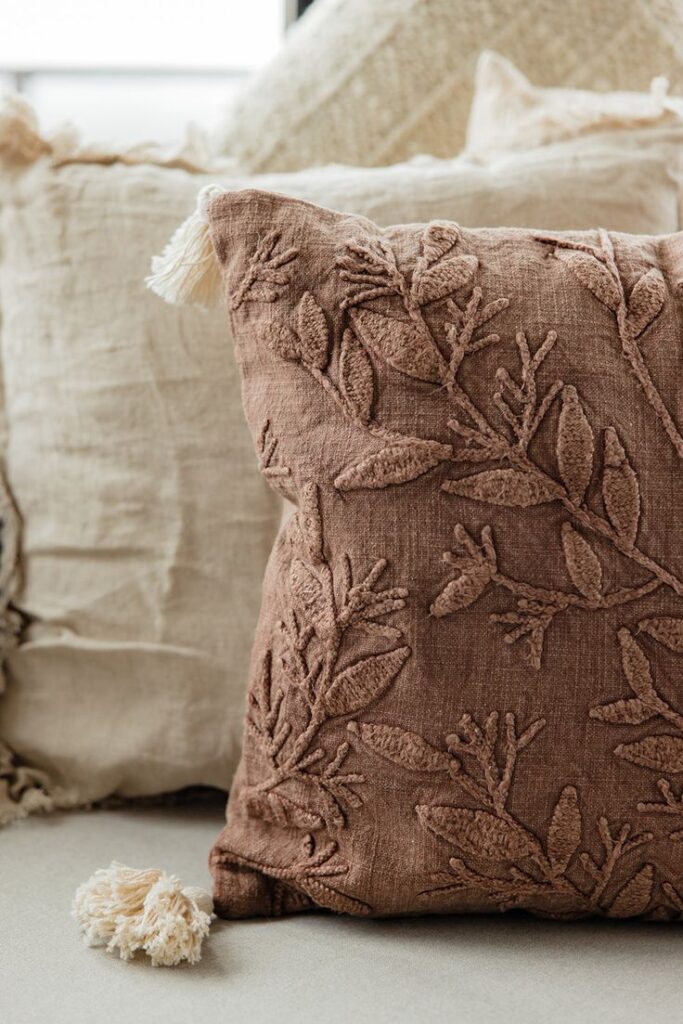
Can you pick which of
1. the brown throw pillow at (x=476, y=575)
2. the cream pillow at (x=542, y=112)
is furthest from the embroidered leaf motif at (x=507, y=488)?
the cream pillow at (x=542, y=112)

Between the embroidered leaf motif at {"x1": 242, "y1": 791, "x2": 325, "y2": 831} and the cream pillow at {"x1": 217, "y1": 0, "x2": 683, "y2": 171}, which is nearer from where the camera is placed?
the embroidered leaf motif at {"x1": 242, "y1": 791, "x2": 325, "y2": 831}

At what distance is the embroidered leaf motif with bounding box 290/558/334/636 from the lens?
26.8 inches

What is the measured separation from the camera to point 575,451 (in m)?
0.66

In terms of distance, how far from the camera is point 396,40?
1076mm

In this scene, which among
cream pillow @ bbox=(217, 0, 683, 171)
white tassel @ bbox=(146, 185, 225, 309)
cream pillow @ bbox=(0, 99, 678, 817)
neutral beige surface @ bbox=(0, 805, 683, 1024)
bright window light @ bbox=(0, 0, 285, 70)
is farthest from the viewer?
bright window light @ bbox=(0, 0, 285, 70)

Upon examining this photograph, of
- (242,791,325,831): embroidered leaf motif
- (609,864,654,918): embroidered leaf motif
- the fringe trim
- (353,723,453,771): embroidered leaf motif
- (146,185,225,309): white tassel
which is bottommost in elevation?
(609,864,654,918): embroidered leaf motif

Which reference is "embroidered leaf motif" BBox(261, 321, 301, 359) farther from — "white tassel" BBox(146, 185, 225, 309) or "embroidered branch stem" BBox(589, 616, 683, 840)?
"embroidered branch stem" BBox(589, 616, 683, 840)

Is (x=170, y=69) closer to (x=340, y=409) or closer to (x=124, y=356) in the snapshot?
(x=124, y=356)

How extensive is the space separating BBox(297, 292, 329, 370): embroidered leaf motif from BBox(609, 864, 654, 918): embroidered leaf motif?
38cm

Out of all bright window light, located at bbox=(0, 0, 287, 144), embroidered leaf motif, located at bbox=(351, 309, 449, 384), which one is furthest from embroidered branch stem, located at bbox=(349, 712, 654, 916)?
bright window light, located at bbox=(0, 0, 287, 144)

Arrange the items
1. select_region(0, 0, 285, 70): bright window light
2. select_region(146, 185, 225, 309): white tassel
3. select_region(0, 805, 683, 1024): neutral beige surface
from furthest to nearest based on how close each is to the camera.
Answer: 1. select_region(0, 0, 285, 70): bright window light
2. select_region(146, 185, 225, 309): white tassel
3. select_region(0, 805, 683, 1024): neutral beige surface

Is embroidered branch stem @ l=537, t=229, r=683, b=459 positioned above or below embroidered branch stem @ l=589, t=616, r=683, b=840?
above

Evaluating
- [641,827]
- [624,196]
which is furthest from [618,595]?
[624,196]

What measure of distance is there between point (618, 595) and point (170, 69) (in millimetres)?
1214
